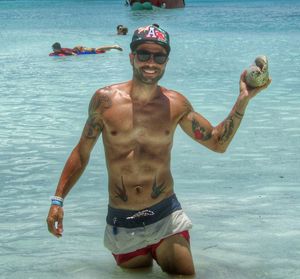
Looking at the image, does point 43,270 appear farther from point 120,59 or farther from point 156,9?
point 156,9

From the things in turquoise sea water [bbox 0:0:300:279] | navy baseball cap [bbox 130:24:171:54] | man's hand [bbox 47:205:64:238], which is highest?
navy baseball cap [bbox 130:24:171:54]

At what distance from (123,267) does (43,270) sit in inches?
28.5

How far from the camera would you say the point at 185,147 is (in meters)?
8.98

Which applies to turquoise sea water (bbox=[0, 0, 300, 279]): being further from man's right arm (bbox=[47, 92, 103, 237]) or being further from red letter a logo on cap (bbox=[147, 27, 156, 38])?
red letter a logo on cap (bbox=[147, 27, 156, 38])

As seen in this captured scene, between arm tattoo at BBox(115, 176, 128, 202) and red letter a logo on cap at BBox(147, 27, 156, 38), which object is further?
arm tattoo at BBox(115, 176, 128, 202)

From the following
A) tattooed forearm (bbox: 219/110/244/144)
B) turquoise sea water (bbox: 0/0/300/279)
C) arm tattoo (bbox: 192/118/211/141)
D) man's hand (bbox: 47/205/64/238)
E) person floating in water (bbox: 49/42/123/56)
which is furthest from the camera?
person floating in water (bbox: 49/42/123/56)

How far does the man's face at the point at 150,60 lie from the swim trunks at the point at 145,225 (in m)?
0.75

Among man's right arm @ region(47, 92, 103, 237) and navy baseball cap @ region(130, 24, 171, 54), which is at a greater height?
navy baseball cap @ region(130, 24, 171, 54)

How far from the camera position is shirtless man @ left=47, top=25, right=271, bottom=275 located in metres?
4.40

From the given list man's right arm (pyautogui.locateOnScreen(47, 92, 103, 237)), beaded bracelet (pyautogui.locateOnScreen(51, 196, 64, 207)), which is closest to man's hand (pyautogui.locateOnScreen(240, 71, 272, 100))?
man's right arm (pyautogui.locateOnScreen(47, 92, 103, 237))

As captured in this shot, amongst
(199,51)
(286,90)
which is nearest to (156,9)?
(199,51)

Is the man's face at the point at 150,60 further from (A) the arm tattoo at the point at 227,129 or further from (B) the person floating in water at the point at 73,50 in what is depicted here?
(B) the person floating in water at the point at 73,50

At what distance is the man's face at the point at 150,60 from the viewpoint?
4324 mm

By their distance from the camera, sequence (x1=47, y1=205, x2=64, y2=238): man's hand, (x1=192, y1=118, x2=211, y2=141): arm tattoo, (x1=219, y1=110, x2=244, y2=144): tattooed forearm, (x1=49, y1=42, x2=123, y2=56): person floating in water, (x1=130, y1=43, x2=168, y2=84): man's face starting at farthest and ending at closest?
(x1=49, y1=42, x2=123, y2=56): person floating in water → (x1=192, y1=118, x2=211, y2=141): arm tattoo → (x1=219, y1=110, x2=244, y2=144): tattooed forearm → (x1=130, y1=43, x2=168, y2=84): man's face → (x1=47, y1=205, x2=64, y2=238): man's hand
